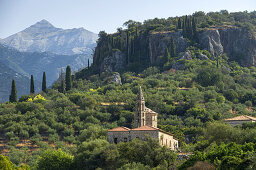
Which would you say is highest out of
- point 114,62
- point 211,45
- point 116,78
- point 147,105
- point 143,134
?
point 211,45

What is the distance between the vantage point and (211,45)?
129 m

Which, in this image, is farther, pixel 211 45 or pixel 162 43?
pixel 211 45

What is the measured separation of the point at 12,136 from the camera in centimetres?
8638

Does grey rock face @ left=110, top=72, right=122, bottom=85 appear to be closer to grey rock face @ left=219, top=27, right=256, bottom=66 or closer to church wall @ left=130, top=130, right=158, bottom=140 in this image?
grey rock face @ left=219, top=27, right=256, bottom=66

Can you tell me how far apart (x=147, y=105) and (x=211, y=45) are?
38.2m

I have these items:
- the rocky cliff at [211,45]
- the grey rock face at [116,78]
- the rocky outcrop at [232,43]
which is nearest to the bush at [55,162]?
the grey rock face at [116,78]

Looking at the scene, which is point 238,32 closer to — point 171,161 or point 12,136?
point 12,136

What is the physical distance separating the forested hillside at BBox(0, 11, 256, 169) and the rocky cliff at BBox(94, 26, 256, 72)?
0.55 meters

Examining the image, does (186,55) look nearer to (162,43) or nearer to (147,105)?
(162,43)

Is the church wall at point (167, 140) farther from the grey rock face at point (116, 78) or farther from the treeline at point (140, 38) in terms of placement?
the treeline at point (140, 38)

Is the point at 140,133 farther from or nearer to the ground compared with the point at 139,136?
→ farther from the ground

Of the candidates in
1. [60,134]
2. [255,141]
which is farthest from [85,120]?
[255,141]

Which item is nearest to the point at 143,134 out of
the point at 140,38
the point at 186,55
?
the point at 186,55

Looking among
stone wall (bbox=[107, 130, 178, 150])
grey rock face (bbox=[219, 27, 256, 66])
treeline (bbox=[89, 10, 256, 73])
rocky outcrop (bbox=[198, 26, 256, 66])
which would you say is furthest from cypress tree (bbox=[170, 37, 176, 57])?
stone wall (bbox=[107, 130, 178, 150])
